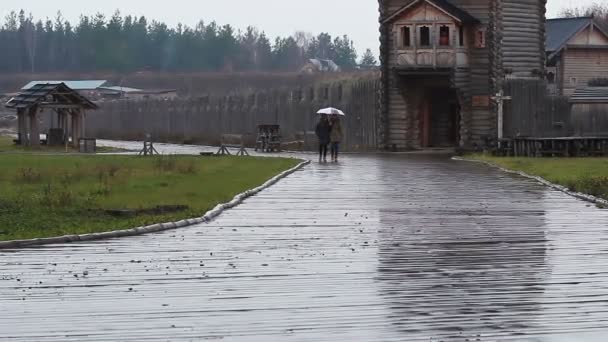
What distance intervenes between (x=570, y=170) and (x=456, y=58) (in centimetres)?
1750

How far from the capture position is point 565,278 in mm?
12539

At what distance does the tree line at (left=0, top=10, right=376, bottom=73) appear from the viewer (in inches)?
6545

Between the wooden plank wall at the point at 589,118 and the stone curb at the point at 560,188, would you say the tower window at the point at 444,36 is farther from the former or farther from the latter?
the stone curb at the point at 560,188

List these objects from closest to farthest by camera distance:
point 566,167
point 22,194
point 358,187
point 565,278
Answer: point 565,278, point 22,194, point 358,187, point 566,167

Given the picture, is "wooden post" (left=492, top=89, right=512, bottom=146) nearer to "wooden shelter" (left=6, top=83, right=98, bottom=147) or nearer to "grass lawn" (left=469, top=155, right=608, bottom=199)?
"grass lawn" (left=469, top=155, right=608, bottom=199)

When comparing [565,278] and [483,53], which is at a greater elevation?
[483,53]

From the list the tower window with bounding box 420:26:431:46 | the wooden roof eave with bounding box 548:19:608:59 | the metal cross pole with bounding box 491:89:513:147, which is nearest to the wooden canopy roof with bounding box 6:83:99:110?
the tower window with bounding box 420:26:431:46

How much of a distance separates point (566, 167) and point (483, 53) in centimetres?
1687

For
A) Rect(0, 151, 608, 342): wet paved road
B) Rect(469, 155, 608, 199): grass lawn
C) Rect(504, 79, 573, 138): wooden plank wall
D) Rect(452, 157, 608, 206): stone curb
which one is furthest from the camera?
Rect(504, 79, 573, 138): wooden plank wall

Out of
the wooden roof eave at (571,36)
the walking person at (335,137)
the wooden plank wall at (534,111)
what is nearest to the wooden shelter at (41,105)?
the walking person at (335,137)

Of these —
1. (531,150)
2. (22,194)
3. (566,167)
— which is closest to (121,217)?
(22,194)

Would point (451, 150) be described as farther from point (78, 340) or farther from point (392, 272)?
point (78, 340)

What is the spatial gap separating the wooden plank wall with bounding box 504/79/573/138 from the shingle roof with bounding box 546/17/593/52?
18185 mm

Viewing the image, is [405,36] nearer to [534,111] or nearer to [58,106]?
[534,111]
